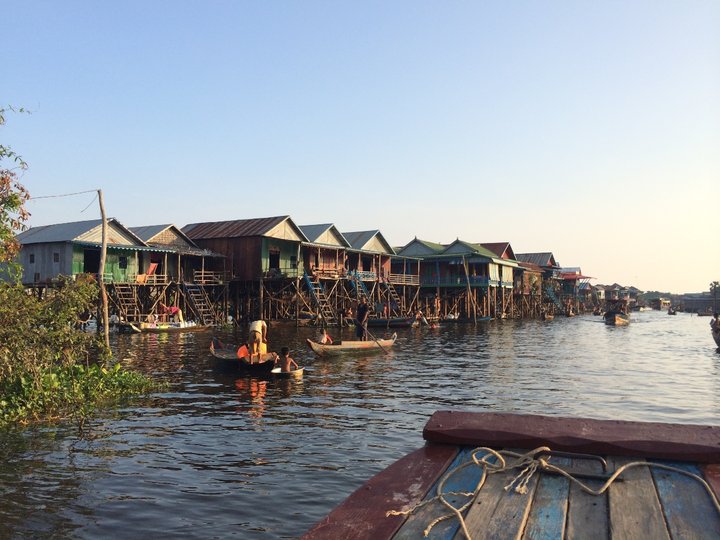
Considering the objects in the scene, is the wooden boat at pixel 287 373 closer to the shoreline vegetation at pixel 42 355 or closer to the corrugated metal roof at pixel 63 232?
the shoreline vegetation at pixel 42 355

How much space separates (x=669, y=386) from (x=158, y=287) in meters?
29.6

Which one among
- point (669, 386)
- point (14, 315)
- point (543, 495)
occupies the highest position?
point (14, 315)

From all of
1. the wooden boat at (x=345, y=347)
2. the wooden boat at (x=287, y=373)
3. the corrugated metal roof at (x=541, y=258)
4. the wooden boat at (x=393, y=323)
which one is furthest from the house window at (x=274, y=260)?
the corrugated metal roof at (x=541, y=258)

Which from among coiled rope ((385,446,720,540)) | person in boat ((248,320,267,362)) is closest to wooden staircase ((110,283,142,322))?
person in boat ((248,320,267,362))

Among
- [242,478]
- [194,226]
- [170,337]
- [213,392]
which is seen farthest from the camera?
[194,226]

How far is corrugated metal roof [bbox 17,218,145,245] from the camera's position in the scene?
3297cm

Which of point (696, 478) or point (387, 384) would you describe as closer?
point (696, 478)

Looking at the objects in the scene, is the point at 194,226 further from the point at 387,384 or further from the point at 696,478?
the point at 696,478

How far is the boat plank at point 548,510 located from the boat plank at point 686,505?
18.8 inches

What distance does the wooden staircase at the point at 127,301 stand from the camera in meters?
33.9

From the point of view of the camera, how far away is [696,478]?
329 cm

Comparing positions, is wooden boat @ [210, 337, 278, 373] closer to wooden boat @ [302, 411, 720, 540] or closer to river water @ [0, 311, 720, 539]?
river water @ [0, 311, 720, 539]

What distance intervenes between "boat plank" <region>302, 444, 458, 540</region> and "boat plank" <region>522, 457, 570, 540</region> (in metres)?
0.58

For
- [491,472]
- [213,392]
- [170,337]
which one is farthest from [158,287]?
[491,472]
